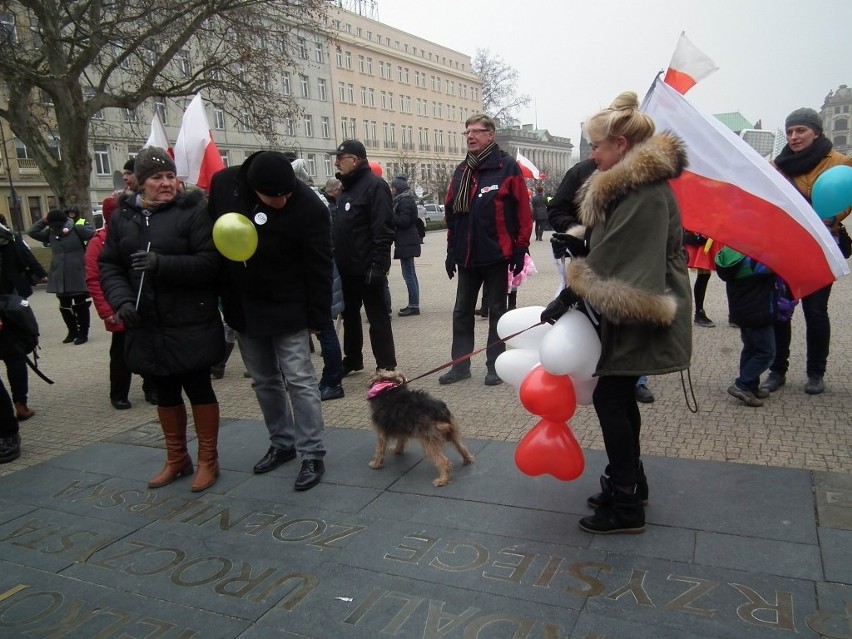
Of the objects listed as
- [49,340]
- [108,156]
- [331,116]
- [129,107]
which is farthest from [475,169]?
[331,116]

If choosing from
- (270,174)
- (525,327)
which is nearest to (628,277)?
(525,327)

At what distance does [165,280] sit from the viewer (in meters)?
3.87

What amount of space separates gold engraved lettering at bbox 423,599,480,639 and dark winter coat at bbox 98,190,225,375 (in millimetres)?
2097

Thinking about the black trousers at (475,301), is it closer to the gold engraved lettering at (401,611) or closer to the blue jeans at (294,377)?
the blue jeans at (294,377)

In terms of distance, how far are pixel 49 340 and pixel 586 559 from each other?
384 inches

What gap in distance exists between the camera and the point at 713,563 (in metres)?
2.89

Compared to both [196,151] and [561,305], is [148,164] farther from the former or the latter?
[561,305]

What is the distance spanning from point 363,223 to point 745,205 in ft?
10.9

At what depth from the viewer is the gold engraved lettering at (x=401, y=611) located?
2605 millimetres

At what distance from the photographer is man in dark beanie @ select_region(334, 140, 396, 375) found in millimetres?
5918

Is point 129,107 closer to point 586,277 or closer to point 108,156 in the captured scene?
point 586,277

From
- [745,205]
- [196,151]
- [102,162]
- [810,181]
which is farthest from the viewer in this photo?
[102,162]

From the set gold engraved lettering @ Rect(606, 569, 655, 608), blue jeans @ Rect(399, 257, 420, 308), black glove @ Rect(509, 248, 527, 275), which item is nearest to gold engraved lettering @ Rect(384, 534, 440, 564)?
gold engraved lettering @ Rect(606, 569, 655, 608)

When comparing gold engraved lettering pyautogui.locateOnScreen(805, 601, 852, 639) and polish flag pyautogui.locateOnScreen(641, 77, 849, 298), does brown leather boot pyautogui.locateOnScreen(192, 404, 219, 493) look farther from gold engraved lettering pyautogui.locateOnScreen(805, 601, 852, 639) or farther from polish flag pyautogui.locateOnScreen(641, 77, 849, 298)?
gold engraved lettering pyautogui.locateOnScreen(805, 601, 852, 639)
